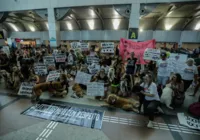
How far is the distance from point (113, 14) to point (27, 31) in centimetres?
1622

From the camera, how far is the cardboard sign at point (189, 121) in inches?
121

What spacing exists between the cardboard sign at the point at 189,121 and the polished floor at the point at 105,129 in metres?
0.12

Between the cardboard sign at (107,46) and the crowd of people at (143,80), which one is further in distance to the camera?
the cardboard sign at (107,46)

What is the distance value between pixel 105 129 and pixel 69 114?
1.17 meters

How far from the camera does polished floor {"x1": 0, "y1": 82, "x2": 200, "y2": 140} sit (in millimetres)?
2676

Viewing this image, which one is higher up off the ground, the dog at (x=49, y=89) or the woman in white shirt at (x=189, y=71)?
the woman in white shirt at (x=189, y=71)

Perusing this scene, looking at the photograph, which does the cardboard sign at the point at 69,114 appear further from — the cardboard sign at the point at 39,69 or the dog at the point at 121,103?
the cardboard sign at the point at 39,69

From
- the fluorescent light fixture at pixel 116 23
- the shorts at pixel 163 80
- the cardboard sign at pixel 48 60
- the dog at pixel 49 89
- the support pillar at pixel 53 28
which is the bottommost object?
the dog at pixel 49 89

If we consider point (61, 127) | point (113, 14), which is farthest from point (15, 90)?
point (113, 14)

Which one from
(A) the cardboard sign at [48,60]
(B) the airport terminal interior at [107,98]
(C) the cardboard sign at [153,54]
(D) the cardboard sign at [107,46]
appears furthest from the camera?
(A) the cardboard sign at [48,60]

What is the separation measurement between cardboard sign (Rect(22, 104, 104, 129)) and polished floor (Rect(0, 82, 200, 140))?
0.45 feet

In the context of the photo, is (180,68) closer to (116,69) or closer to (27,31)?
(116,69)

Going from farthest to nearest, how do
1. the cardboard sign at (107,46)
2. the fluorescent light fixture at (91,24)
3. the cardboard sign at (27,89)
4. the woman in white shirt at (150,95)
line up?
the fluorescent light fixture at (91,24)
the cardboard sign at (107,46)
the cardboard sign at (27,89)
the woman in white shirt at (150,95)

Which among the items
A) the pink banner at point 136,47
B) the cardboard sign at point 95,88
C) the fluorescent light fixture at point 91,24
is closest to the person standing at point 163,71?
the pink banner at point 136,47
